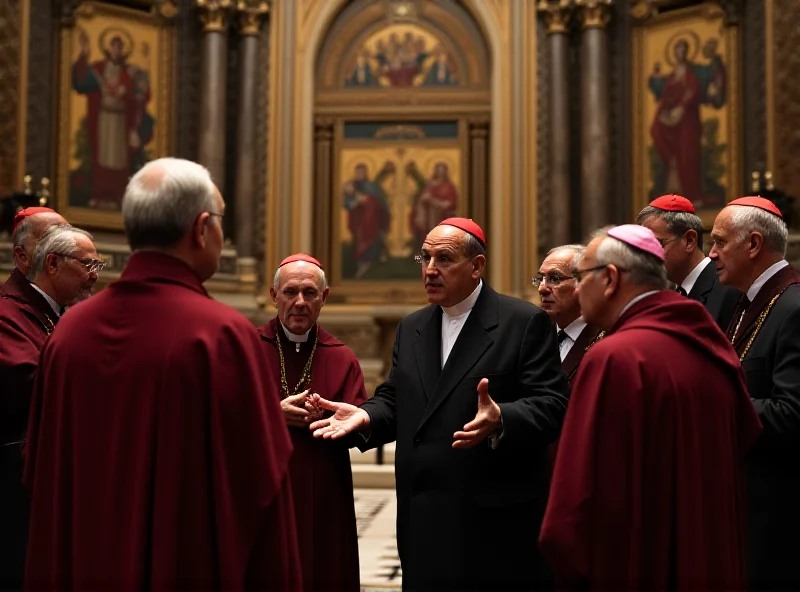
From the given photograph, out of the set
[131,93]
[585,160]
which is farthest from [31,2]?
[585,160]

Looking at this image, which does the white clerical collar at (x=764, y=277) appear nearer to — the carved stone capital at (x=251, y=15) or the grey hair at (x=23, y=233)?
the grey hair at (x=23, y=233)

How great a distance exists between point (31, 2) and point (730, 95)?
8.46m

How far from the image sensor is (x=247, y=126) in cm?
1352

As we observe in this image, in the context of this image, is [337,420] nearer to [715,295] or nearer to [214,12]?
[715,295]

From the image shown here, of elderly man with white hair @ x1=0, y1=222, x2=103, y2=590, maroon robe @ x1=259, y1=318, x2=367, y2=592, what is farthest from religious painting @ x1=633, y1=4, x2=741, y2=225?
elderly man with white hair @ x1=0, y1=222, x2=103, y2=590

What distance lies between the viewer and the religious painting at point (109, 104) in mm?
12805

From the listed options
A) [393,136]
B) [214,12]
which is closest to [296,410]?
[393,136]

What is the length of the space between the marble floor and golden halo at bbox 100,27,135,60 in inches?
265

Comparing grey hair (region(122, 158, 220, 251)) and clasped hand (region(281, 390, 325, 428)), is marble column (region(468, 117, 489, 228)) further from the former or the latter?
grey hair (region(122, 158, 220, 251))

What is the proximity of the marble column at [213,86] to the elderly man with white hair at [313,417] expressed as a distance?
29.8ft

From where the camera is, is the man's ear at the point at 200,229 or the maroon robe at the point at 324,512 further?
the maroon robe at the point at 324,512

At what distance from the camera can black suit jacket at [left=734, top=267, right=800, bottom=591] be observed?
3648 mm

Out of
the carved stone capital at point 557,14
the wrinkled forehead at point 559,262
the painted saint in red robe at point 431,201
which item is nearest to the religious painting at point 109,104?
the painted saint in red robe at point 431,201

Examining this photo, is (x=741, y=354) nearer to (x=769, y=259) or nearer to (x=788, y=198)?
(x=769, y=259)
